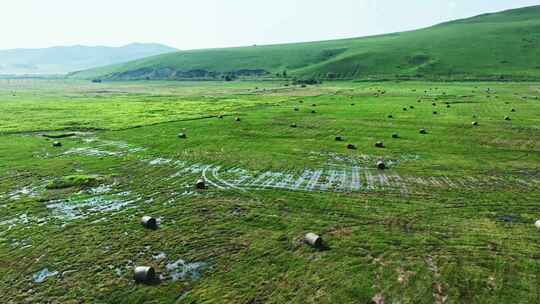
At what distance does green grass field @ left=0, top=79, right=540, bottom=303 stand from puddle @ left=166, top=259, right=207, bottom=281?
100 mm

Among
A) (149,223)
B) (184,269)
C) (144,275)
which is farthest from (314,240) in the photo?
(149,223)

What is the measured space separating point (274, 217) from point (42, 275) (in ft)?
38.6

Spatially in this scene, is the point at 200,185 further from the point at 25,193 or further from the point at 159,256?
the point at 25,193

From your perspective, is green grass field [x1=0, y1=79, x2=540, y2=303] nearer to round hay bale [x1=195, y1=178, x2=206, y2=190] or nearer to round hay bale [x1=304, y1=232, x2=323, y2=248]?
round hay bale [x1=304, y1=232, x2=323, y2=248]

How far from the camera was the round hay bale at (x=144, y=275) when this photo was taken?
52.0ft

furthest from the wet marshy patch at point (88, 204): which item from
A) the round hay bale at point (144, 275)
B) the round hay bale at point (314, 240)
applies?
the round hay bale at point (314, 240)

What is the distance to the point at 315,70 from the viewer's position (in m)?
184

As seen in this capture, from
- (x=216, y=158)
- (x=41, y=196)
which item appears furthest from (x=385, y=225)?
(x=41, y=196)

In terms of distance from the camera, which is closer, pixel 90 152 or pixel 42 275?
pixel 42 275

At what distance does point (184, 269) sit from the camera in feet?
55.7

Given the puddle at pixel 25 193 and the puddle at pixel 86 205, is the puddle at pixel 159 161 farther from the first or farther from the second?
the puddle at pixel 25 193

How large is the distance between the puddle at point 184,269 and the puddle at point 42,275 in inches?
195

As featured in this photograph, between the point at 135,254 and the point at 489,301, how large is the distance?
15.4 metres

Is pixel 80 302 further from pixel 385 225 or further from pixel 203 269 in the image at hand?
pixel 385 225
